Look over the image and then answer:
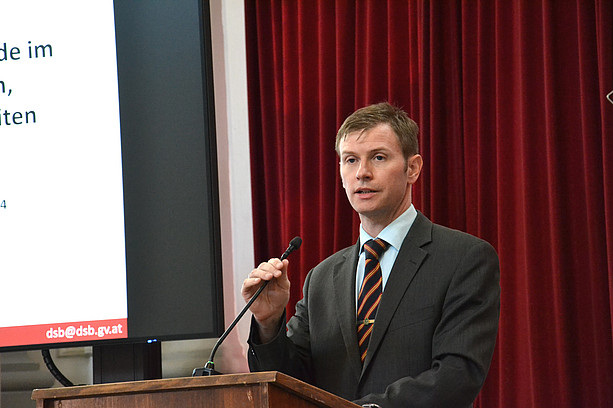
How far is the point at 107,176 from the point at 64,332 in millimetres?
579

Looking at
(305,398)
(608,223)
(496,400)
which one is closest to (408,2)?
(608,223)

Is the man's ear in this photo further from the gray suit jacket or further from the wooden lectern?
the wooden lectern

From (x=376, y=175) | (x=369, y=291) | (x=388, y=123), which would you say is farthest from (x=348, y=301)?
(x=388, y=123)

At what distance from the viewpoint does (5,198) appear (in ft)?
9.50

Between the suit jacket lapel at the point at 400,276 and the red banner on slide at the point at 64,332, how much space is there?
954 millimetres

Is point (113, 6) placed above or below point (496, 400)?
above

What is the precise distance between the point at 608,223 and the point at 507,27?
0.93 meters

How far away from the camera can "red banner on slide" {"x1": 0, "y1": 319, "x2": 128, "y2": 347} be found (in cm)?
273

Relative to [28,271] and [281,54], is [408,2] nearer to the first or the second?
[281,54]

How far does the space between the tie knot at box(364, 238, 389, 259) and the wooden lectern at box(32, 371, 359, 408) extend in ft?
3.10

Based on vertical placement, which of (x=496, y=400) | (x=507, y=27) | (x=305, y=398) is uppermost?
(x=507, y=27)

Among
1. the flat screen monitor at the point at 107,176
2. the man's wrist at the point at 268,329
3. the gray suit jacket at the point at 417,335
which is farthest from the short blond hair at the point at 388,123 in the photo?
the man's wrist at the point at 268,329

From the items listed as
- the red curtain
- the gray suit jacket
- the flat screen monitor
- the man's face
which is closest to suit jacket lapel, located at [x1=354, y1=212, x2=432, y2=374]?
the gray suit jacket

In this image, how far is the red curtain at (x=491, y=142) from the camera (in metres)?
3.04
